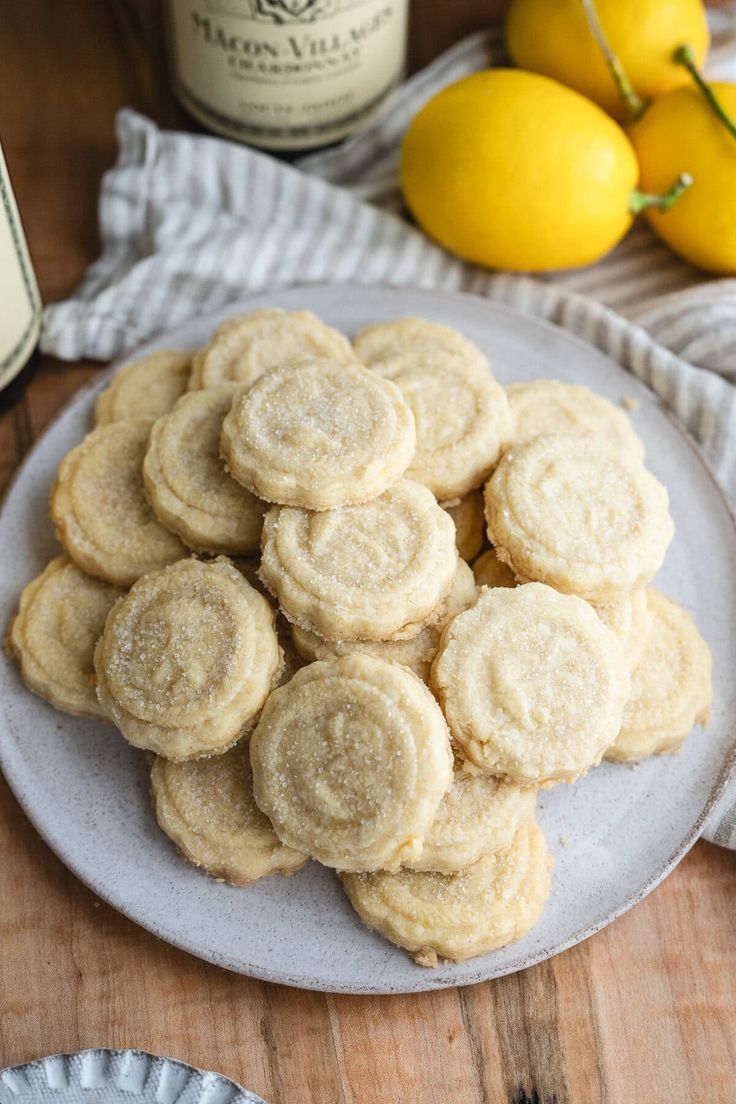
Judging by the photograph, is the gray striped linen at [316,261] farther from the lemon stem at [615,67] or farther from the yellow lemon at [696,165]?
the lemon stem at [615,67]

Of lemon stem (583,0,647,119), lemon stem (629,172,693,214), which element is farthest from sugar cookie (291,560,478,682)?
lemon stem (583,0,647,119)

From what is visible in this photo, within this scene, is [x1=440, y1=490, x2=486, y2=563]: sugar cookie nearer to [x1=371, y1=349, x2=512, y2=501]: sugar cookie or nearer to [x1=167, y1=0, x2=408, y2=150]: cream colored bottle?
[x1=371, y1=349, x2=512, y2=501]: sugar cookie

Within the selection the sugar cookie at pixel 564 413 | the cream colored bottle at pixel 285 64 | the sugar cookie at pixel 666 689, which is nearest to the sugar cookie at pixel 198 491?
the sugar cookie at pixel 564 413

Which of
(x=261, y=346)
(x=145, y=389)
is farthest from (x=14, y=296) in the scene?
(x=261, y=346)

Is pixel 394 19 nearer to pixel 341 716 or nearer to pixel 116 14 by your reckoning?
pixel 116 14

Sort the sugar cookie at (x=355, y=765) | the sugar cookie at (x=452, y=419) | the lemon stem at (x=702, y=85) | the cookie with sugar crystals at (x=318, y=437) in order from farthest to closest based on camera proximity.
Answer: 1. the lemon stem at (x=702, y=85)
2. the sugar cookie at (x=452, y=419)
3. the cookie with sugar crystals at (x=318, y=437)
4. the sugar cookie at (x=355, y=765)

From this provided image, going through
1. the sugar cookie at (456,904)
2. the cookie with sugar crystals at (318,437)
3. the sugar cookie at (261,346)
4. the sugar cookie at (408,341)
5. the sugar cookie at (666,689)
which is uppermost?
the cookie with sugar crystals at (318,437)
